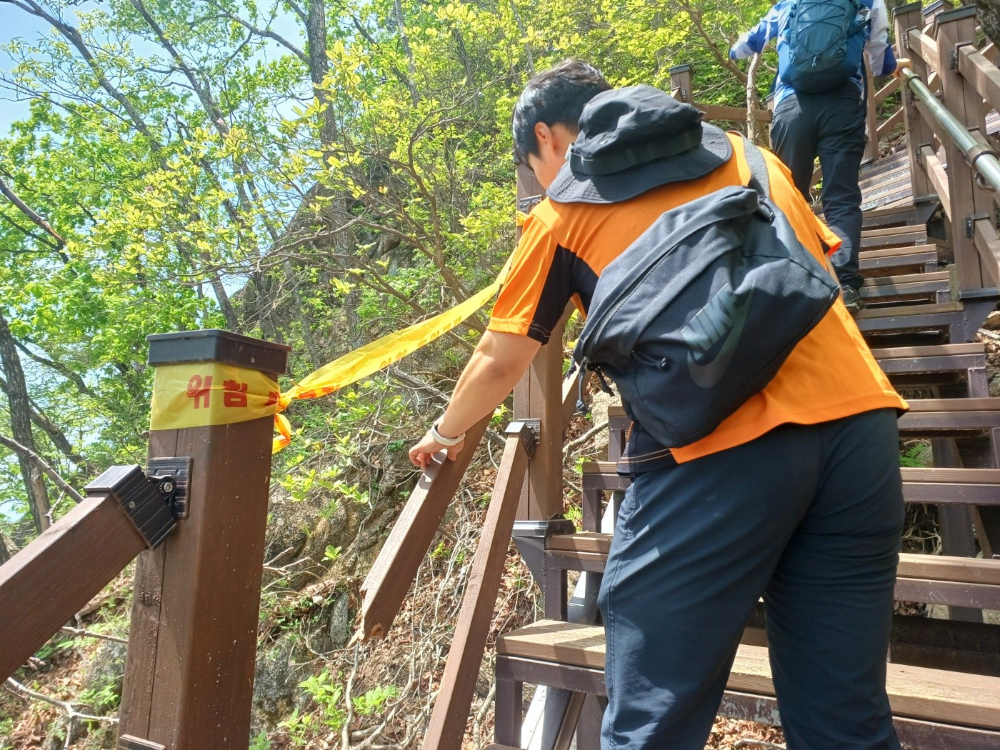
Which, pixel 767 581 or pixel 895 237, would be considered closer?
pixel 767 581

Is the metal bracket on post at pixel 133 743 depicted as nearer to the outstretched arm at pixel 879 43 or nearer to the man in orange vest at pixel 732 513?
the man in orange vest at pixel 732 513

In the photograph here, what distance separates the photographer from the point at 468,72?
29.7 feet

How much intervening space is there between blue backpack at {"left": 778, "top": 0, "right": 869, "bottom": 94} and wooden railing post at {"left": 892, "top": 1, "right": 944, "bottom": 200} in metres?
1.73

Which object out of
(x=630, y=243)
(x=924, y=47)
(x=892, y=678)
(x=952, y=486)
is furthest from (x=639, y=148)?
(x=924, y=47)

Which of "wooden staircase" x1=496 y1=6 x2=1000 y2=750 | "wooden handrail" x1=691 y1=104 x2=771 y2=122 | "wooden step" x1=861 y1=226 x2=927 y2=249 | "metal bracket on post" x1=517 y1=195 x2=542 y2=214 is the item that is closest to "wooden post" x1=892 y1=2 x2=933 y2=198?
"wooden step" x1=861 y1=226 x2=927 y2=249

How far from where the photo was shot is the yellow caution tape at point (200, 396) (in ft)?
4.72

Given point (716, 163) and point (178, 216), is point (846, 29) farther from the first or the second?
point (178, 216)

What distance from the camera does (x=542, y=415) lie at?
2.63 meters

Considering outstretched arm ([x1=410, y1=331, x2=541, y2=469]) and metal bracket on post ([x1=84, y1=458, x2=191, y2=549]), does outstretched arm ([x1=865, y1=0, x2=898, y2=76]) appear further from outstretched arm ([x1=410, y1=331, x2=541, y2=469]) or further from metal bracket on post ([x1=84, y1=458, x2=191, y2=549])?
metal bracket on post ([x1=84, y1=458, x2=191, y2=549])

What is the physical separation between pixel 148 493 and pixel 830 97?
3471 mm

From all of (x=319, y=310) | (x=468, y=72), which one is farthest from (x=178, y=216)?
(x=468, y=72)

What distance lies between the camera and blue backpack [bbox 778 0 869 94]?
317 cm

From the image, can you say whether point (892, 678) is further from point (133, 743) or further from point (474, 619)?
point (133, 743)

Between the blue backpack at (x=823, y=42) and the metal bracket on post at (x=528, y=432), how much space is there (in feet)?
7.20
